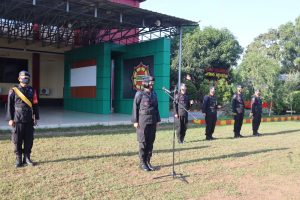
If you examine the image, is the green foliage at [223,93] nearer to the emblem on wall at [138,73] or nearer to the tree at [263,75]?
the tree at [263,75]

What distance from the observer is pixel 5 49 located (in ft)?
70.3

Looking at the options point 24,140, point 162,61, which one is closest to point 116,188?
point 24,140

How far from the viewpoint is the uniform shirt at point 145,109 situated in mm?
5949

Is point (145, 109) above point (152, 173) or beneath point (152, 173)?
above

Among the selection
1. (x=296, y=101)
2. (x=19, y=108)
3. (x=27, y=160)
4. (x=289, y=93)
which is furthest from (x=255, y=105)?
(x=296, y=101)

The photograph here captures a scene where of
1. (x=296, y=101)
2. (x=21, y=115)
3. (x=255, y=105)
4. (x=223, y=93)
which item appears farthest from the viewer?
(x=296, y=101)

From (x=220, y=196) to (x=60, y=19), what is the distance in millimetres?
13592

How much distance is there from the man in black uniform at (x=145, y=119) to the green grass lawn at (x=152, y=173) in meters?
0.28

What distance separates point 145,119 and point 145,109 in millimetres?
180

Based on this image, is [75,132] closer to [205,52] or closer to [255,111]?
[255,111]

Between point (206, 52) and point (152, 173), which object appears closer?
point (152, 173)

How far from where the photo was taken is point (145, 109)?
5.96m

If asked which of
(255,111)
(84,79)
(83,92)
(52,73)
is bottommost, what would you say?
(255,111)

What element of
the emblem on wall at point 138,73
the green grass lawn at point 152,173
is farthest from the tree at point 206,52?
the green grass lawn at point 152,173
